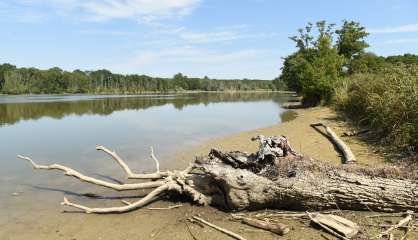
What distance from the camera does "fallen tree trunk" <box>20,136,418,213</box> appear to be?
Answer: 212 inches

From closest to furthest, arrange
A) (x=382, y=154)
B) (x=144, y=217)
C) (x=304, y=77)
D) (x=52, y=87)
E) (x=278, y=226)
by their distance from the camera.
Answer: (x=278, y=226), (x=144, y=217), (x=382, y=154), (x=304, y=77), (x=52, y=87)

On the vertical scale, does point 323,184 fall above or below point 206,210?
above

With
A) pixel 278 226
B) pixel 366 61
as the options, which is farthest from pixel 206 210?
pixel 366 61

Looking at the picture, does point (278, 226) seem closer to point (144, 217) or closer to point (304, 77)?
point (144, 217)

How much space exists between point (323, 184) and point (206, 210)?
1.83 m

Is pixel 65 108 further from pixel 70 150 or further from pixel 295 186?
pixel 295 186

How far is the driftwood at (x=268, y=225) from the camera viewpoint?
484 centimetres

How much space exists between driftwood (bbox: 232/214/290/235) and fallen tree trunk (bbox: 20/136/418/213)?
39 cm

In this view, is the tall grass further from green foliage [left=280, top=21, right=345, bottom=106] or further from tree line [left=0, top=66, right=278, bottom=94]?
tree line [left=0, top=66, right=278, bottom=94]

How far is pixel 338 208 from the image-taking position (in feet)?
18.0

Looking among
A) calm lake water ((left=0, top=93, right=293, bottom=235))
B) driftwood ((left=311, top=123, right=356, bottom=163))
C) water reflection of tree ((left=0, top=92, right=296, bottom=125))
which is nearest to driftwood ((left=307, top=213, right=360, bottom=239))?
driftwood ((left=311, top=123, right=356, bottom=163))

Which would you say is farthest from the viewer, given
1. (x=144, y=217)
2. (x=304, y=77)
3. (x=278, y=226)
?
(x=304, y=77)

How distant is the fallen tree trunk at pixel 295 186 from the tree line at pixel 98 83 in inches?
4420

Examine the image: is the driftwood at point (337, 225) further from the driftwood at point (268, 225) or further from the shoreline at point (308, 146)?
the shoreline at point (308, 146)
